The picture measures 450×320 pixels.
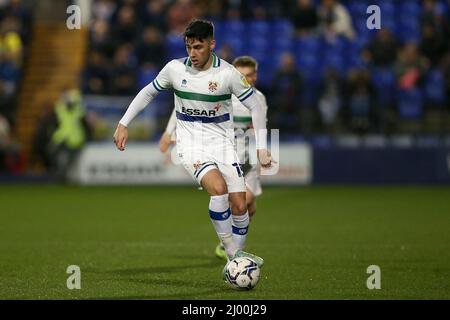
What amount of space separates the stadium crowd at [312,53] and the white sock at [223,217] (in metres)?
13.3

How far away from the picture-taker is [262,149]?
9.21 meters

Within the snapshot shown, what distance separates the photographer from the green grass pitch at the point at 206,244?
353 inches

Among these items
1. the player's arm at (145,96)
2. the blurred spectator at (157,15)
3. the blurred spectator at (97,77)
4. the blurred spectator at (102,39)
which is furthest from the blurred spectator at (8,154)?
the player's arm at (145,96)

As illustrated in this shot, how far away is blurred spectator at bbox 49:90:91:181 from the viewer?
2308 cm

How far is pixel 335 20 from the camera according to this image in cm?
2494

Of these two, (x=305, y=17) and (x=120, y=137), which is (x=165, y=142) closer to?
(x=120, y=137)

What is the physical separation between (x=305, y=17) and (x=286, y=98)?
3122mm

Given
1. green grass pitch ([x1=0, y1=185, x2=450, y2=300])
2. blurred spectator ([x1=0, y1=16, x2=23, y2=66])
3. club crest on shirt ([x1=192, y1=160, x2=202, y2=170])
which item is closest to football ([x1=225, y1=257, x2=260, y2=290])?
green grass pitch ([x1=0, y1=185, x2=450, y2=300])

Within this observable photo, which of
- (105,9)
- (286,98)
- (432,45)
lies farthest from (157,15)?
(432,45)

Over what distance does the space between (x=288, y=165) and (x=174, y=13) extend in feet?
17.7

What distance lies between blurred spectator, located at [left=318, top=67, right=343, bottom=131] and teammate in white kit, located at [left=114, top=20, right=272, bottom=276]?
13.2 metres

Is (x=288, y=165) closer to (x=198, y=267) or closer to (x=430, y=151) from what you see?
(x=430, y=151)

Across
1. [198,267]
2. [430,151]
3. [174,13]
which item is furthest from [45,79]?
[198,267]

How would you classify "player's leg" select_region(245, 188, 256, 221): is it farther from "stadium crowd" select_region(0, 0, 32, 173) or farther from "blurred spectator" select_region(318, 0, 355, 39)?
"blurred spectator" select_region(318, 0, 355, 39)
